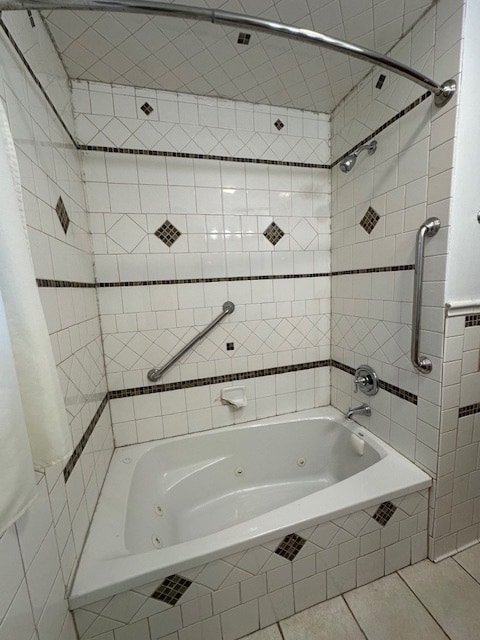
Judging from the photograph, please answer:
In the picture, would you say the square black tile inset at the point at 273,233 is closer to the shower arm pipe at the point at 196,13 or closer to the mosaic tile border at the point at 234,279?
the mosaic tile border at the point at 234,279

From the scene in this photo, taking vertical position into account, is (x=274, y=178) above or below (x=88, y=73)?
below

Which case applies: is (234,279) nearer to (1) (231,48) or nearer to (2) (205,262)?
(2) (205,262)

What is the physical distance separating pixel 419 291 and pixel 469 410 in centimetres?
58

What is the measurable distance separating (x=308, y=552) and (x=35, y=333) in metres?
1.21

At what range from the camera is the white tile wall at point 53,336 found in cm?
57

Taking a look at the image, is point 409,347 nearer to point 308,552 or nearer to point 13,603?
point 308,552

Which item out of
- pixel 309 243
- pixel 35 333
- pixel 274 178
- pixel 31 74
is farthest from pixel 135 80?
pixel 35 333

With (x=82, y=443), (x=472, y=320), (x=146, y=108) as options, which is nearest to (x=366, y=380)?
(x=472, y=320)

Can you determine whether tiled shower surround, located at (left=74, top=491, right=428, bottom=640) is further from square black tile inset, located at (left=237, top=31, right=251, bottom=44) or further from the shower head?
square black tile inset, located at (left=237, top=31, right=251, bottom=44)

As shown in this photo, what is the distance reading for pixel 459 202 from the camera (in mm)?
943

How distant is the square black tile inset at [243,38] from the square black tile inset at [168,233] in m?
0.80

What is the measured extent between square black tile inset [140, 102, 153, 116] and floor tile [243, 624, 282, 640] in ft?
7.62

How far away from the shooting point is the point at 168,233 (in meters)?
1.36

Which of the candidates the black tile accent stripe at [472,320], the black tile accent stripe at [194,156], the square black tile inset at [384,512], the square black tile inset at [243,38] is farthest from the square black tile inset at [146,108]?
the square black tile inset at [384,512]
